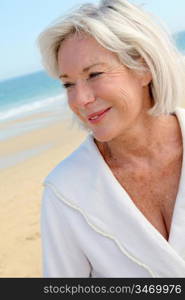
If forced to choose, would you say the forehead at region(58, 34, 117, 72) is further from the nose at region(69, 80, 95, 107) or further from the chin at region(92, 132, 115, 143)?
the chin at region(92, 132, 115, 143)

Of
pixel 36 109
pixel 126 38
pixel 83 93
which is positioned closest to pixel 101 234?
pixel 83 93

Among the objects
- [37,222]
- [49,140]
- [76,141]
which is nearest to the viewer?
[37,222]

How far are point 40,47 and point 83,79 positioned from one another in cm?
33

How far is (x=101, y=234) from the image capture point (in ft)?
8.11

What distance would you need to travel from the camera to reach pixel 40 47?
254cm

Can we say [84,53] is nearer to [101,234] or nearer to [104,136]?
[104,136]

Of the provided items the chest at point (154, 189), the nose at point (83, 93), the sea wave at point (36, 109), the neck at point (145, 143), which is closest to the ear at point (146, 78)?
the neck at point (145, 143)

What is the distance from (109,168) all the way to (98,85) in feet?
1.57

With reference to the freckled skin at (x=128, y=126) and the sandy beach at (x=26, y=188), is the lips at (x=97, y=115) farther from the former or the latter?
the sandy beach at (x=26, y=188)

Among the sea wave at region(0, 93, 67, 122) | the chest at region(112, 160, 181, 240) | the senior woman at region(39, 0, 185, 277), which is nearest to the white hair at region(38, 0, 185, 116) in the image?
the senior woman at region(39, 0, 185, 277)

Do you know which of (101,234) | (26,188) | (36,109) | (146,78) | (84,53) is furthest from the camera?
(36,109)

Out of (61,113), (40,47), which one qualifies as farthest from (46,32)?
(61,113)

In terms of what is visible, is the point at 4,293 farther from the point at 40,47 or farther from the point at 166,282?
the point at 40,47

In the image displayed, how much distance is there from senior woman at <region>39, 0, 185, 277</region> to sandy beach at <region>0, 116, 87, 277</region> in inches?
16.7
